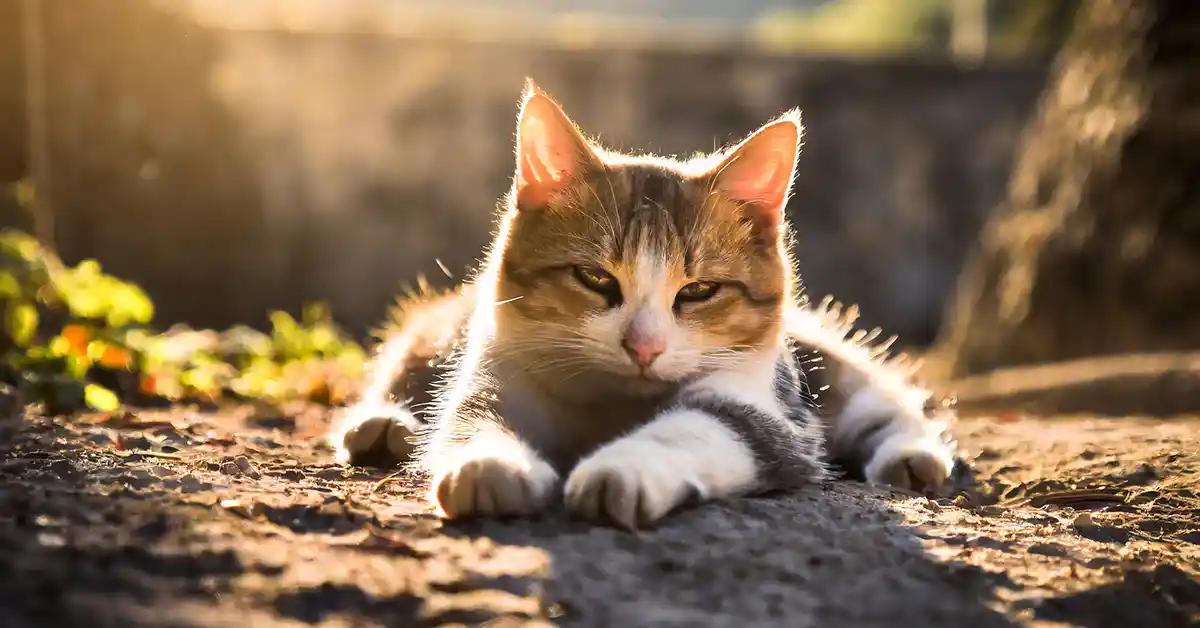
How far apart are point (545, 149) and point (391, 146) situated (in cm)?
595

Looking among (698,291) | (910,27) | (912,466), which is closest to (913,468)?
(912,466)

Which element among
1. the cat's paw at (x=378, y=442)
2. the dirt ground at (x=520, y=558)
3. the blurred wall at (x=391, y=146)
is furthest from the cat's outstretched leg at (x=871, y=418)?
the blurred wall at (x=391, y=146)

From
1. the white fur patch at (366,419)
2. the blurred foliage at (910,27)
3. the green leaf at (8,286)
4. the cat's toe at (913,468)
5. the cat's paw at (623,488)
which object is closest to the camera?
the cat's paw at (623,488)

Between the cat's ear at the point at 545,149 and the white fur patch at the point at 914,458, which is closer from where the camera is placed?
the cat's ear at the point at 545,149

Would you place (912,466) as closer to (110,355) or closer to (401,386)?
(401,386)

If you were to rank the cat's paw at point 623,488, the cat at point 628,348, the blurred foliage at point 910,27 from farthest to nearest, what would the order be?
the blurred foliage at point 910,27
the cat at point 628,348
the cat's paw at point 623,488

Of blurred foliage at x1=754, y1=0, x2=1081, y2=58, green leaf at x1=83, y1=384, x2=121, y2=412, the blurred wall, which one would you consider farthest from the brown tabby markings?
blurred foliage at x1=754, y1=0, x2=1081, y2=58

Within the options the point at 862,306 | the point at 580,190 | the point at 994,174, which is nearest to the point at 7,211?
the point at 580,190

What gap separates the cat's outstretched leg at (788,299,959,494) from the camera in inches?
106

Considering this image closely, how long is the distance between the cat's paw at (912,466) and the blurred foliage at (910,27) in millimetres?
6777

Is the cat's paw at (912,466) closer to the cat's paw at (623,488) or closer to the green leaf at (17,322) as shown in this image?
the cat's paw at (623,488)

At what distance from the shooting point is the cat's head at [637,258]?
88.2 inches

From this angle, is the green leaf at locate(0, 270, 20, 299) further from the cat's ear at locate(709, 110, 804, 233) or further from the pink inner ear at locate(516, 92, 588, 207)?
the cat's ear at locate(709, 110, 804, 233)

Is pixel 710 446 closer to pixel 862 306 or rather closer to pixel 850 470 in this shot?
pixel 850 470
